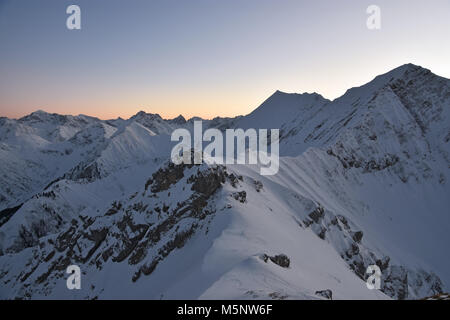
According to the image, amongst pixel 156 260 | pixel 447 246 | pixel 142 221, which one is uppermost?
pixel 142 221

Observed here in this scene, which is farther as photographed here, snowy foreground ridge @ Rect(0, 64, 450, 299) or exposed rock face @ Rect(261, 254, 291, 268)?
snowy foreground ridge @ Rect(0, 64, 450, 299)

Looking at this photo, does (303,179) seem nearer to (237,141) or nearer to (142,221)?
(142,221)

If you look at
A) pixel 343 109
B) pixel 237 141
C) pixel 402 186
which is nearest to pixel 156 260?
pixel 402 186

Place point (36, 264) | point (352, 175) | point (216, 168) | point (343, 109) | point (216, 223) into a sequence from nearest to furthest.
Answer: point (216, 223), point (216, 168), point (36, 264), point (352, 175), point (343, 109)

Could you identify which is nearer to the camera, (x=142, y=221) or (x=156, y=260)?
(x=156, y=260)

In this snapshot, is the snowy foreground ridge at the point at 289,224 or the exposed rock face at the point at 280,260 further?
the snowy foreground ridge at the point at 289,224

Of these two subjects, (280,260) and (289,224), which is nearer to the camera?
(280,260)

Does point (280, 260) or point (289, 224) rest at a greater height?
point (289, 224)
